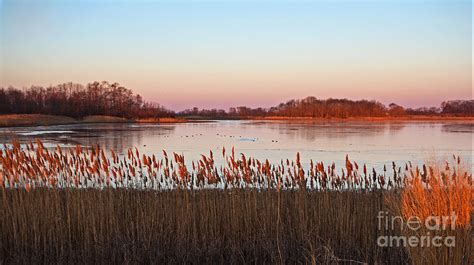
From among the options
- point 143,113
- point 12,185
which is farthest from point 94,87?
point 12,185

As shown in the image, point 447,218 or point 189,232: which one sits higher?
point 447,218

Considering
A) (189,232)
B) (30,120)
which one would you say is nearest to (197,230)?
(189,232)

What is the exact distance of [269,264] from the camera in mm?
4996

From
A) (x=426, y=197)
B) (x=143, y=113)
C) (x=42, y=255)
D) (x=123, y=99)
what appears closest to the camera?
(x=426, y=197)

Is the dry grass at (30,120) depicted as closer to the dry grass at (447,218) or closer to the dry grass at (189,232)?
the dry grass at (189,232)

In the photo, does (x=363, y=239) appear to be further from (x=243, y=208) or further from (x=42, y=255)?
(x=42, y=255)

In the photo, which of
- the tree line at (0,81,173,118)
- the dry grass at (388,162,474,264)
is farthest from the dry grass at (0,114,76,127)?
the dry grass at (388,162,474,264)

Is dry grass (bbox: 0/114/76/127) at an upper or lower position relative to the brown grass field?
upper

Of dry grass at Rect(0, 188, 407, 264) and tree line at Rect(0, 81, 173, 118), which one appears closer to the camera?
dry grass at Rect(0, 188, 407, 264)

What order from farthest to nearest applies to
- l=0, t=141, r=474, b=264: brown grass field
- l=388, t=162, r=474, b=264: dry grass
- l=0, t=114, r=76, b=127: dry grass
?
l=0, t=114, r=76, b=127: dry grass
l=0, t=141, r=474, b=264: brown grass field
l=388, t=162, r=474, b=264: dry grass

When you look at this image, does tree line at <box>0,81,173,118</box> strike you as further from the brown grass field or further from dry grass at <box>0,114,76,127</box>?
the brown grass field

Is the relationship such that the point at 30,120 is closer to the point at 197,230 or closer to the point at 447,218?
the point at 197,230

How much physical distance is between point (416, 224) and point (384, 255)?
110 cm

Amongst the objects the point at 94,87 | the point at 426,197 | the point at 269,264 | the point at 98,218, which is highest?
the point at 94,87
